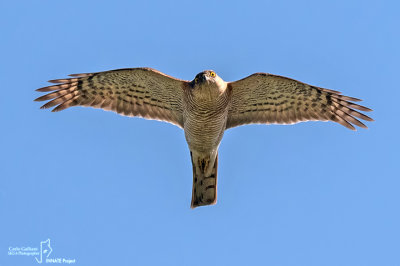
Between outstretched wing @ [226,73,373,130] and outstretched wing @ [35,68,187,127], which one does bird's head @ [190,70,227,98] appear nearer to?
outstretched wing @ [35,68,187,127]

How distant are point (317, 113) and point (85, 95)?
4799 millimetres

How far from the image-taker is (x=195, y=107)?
10930 millimetres

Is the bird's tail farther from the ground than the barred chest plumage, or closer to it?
closer to it

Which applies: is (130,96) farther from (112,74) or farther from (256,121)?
(256,121)

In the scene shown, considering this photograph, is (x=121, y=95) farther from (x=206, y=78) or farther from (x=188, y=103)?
(x=206, y=78)

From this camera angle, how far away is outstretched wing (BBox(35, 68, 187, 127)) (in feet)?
38.1

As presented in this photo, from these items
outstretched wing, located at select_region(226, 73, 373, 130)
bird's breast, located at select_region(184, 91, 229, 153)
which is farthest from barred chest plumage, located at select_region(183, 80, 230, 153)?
outstretched wing, located at select_region(226, 73, 373, 130)

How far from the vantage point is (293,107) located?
12.0m

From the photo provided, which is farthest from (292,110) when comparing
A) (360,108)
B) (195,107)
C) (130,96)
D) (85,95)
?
(85,95)

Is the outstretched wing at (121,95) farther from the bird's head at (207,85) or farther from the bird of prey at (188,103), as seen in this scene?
the bird's head at (207,85)

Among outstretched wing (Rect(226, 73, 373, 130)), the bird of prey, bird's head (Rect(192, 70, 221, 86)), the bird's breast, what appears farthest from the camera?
outstretched wing (Rect(226, 73, 373, 130))

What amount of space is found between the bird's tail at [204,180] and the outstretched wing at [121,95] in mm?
889

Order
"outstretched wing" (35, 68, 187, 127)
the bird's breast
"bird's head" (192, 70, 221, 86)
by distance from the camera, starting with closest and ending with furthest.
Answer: "bird's head" (192, 70, 221, 86) < the bird's breast < "outstretched wing" (35, 68, 187, 127)

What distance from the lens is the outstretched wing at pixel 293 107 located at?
11781 millimetres
